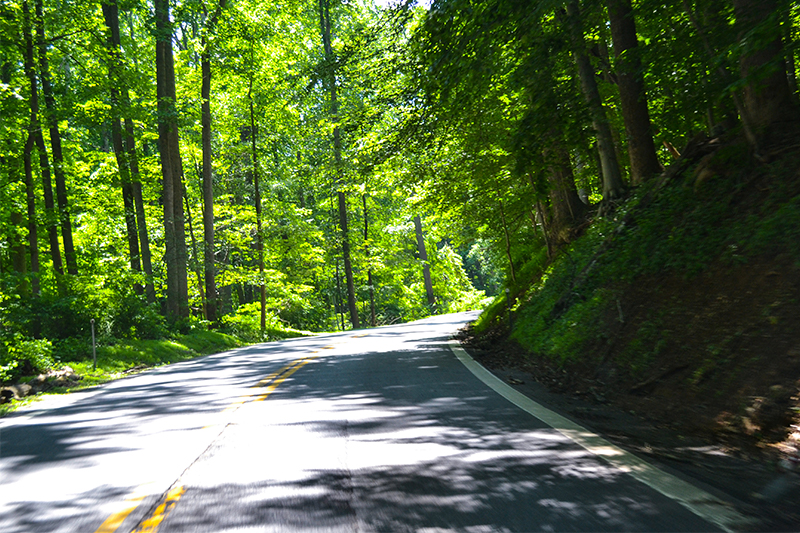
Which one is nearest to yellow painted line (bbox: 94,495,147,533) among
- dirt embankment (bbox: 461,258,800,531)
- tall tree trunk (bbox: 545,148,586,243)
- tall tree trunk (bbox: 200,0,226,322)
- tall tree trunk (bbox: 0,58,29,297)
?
dirt embankment (bbox: 461,258,800,531)

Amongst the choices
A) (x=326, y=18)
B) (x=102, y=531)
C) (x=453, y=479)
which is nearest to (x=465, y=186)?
(x=453, y=479)

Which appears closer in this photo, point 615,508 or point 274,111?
point 615,508

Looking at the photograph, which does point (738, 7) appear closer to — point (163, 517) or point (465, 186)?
point (163, 517)

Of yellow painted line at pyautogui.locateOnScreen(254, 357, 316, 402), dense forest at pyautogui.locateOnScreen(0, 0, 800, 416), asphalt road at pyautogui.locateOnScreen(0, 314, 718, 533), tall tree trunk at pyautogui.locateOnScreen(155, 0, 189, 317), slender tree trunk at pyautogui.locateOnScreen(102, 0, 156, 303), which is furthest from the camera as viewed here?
tall tree trunk at pyautogui.locateOnScreen(155, 0, 189, 317)

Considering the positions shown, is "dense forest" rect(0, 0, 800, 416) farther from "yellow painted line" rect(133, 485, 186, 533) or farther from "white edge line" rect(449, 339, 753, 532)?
Answer: "yellow painted line" rect(133, 485, 186, 533)

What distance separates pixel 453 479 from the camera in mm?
4109

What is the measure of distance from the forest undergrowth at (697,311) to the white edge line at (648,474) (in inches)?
34.1

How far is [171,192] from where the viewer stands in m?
21.5

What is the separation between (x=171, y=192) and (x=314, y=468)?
19153mm

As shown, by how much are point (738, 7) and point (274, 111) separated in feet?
77.3

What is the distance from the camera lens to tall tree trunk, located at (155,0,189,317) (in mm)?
21172

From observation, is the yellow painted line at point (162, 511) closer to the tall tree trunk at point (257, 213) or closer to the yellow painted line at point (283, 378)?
the yellow painted line at point (283, 378)

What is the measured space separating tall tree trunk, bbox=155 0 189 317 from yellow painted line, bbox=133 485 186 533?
57.7ft

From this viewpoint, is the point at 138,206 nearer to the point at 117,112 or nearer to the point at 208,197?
the point at 208,197
